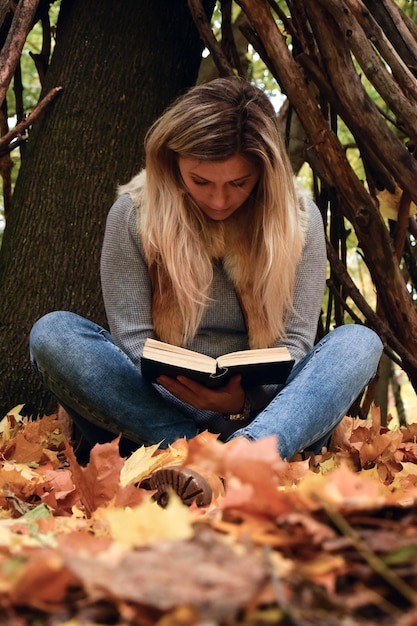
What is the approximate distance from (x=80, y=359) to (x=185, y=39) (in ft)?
4.10

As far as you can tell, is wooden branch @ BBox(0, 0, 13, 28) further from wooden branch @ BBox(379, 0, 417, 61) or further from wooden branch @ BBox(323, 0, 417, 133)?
wooden branch @ BBox(379, 0, 417, 61)

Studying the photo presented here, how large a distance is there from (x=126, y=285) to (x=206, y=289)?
0.21 meters

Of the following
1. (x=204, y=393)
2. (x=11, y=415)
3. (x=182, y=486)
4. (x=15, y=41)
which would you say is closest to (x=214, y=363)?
(x=204, y=393)

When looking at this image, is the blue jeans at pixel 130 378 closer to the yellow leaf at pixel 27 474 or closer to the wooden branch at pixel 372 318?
the yellow leaf at pixel 27 474

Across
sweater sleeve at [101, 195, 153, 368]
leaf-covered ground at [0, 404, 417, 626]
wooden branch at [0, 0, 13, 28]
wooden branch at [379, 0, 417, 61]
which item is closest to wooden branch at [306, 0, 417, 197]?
wooden branch at [379, 0, 417, 61]

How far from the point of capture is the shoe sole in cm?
130

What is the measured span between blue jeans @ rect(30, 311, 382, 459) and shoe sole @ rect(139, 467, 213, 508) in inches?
19.6

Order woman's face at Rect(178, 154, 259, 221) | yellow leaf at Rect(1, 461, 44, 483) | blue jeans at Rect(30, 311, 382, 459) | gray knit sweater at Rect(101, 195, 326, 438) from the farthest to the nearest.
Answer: gray knit sweater at Rect(101, 195, 326, 438) < woman's face at Rect(178, 154, 259, 221) < blue jeans at Rect(30, 311, 382, 459) < yellow leaf at Rect(1, 461, 44, 483)

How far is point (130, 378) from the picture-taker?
1927 millimetres

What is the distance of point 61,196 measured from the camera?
8.09 feet

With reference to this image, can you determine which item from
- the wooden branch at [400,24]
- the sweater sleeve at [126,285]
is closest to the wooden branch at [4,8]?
the sweater sleeve at [126,285]

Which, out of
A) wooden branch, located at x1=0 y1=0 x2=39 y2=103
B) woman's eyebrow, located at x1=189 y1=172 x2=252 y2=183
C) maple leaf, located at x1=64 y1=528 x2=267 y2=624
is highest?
wooden branch, located at x1=0 y1=0 x2=39 y2=103

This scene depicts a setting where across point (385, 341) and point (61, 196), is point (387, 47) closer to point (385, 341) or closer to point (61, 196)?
point (385, 341)

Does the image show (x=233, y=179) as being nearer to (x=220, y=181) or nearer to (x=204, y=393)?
(x=220, y=181)
